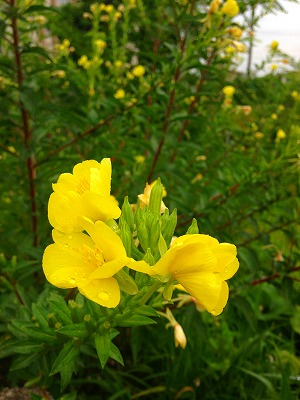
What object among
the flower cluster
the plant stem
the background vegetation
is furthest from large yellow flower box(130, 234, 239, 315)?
the plant stem

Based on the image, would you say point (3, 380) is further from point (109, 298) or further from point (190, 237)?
point (190, 237)

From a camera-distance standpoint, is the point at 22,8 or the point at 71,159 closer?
the point at 22,8

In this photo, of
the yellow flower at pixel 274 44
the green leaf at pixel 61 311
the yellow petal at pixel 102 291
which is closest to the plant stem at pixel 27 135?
the green leaf at pixel 61 311

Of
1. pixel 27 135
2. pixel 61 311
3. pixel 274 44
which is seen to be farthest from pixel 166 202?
pixel 274 44

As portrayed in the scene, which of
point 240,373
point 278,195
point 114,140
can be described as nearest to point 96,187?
point 278,195

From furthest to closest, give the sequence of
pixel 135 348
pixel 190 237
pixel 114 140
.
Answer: pixel 114 140 < pixel 135 348 < pixel 190 237

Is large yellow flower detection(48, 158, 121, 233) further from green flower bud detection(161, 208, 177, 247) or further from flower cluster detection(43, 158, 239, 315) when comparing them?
green flower bud detection(161, 208, 177, 247)

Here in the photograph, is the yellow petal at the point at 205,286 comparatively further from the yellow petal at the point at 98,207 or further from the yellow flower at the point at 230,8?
the yellow flower at the point at 230,8
